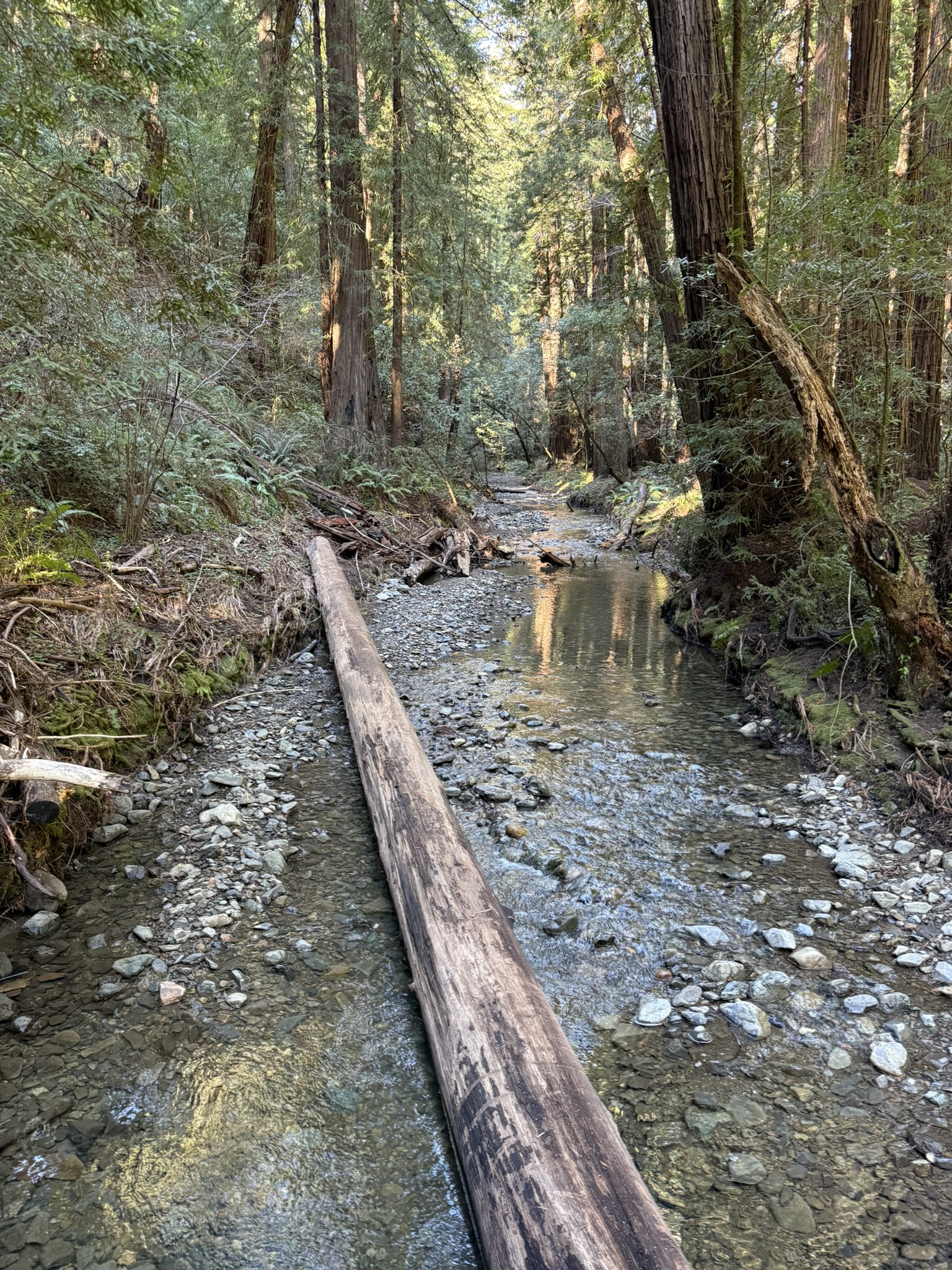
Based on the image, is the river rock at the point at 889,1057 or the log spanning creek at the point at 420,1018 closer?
the log spanning creek at the point at 420,1018

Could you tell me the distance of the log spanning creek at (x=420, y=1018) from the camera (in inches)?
77.8

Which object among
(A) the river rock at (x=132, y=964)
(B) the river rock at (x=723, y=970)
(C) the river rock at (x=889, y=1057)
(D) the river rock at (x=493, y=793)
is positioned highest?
(D) the river rock at (x=493, y=793)

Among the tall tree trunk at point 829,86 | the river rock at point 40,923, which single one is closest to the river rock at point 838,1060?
the river rock at point 40,923

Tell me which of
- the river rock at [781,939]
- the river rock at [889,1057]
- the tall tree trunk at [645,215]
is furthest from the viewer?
the tall tree trunk at [645,215]

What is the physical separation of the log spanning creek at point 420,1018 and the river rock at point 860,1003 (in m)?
0.02

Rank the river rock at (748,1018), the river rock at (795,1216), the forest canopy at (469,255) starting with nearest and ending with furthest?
the river rock at (795,1216), the river rock at (748,1018), the forest canopy at (469,255)

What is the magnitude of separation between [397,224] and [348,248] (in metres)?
1.37

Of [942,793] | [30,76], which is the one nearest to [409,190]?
[30,76]

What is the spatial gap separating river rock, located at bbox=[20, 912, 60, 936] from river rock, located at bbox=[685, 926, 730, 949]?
2.80 meters

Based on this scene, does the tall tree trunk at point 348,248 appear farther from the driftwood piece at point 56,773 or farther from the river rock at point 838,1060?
the river rock at point 838,1060

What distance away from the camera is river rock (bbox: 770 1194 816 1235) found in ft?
6.45

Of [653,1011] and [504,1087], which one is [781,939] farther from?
[504,1087]

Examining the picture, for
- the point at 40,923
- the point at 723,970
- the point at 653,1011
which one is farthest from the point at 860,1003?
the point at 40,923

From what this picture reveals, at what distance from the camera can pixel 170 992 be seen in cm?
273
